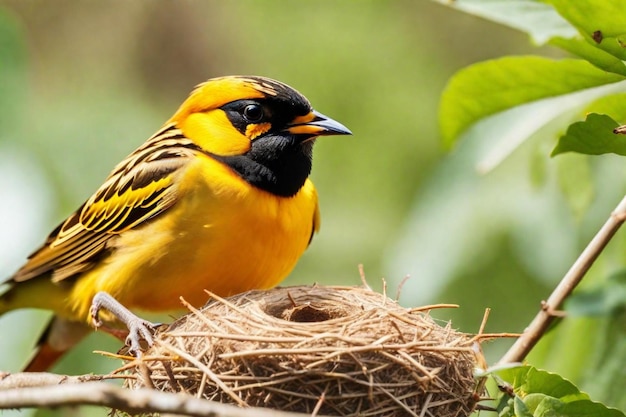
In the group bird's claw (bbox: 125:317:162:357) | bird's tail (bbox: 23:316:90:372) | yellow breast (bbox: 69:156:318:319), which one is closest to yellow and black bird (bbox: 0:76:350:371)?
yellow breast (bbox: 69:156:318:319)

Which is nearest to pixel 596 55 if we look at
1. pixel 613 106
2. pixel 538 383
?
pixel 613 106

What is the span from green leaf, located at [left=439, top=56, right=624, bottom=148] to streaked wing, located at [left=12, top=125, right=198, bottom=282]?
1.40m

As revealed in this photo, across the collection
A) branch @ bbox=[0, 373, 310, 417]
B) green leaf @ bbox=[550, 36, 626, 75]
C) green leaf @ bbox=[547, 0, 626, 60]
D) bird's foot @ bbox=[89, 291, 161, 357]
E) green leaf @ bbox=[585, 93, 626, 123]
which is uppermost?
green leaf @ bbox=[547, 0, 626, 60]

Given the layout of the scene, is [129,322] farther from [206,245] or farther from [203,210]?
[203,210]

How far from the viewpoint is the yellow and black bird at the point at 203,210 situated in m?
4.26

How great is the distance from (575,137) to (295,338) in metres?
1.21

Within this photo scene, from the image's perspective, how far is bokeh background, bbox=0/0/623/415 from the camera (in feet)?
18.2

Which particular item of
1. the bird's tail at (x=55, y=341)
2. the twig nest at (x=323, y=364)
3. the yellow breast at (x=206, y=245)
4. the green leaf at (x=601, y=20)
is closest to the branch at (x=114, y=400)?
the twig nest at (x=323, y=364)

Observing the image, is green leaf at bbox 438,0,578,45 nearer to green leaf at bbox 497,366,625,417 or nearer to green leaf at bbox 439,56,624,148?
green leaf at bbox 439,56,624,148

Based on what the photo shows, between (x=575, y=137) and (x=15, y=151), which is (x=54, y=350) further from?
(x=575, y=137)

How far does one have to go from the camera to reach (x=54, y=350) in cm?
538

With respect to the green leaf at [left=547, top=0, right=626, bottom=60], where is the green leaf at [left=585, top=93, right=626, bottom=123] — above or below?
below

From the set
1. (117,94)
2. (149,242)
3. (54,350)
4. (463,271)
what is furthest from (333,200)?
(149,242)

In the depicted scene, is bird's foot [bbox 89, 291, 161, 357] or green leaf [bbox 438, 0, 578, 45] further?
bird's foot [bbox 89, 291, 161, 357]
